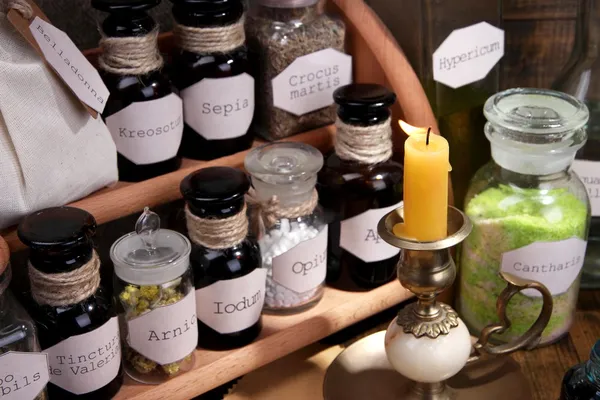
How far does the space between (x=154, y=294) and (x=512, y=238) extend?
0.37 m

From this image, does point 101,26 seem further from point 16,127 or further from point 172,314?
point 172,314

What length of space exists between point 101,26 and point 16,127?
0.13m

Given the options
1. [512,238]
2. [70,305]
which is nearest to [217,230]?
[70,305]

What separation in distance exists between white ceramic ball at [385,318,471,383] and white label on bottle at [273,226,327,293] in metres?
0.12

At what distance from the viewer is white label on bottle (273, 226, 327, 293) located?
825 mm

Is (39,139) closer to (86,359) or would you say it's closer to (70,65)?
(70,65)

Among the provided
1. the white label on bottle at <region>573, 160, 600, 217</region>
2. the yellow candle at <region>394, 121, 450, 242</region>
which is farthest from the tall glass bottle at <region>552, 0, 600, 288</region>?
the yellow candle at <region>394, 121, 450, 242</region>

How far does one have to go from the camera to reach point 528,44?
3.70 ft

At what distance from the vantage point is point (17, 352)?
0.67 metres

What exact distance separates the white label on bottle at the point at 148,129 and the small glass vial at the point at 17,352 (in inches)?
6.0

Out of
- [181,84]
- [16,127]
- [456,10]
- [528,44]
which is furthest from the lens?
[528,44]

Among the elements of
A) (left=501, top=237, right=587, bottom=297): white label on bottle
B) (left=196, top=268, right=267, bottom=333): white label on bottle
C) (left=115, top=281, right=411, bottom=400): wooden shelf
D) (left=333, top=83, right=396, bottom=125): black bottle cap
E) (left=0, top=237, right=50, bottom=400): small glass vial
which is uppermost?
(left=333, top=83, right=396, bottom=125): black bottle cap

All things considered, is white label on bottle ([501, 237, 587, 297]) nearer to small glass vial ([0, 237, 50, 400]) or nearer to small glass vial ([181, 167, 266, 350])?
small glass vial ([181, 167, 266, 350])

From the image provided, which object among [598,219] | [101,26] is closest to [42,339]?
[101,26]
